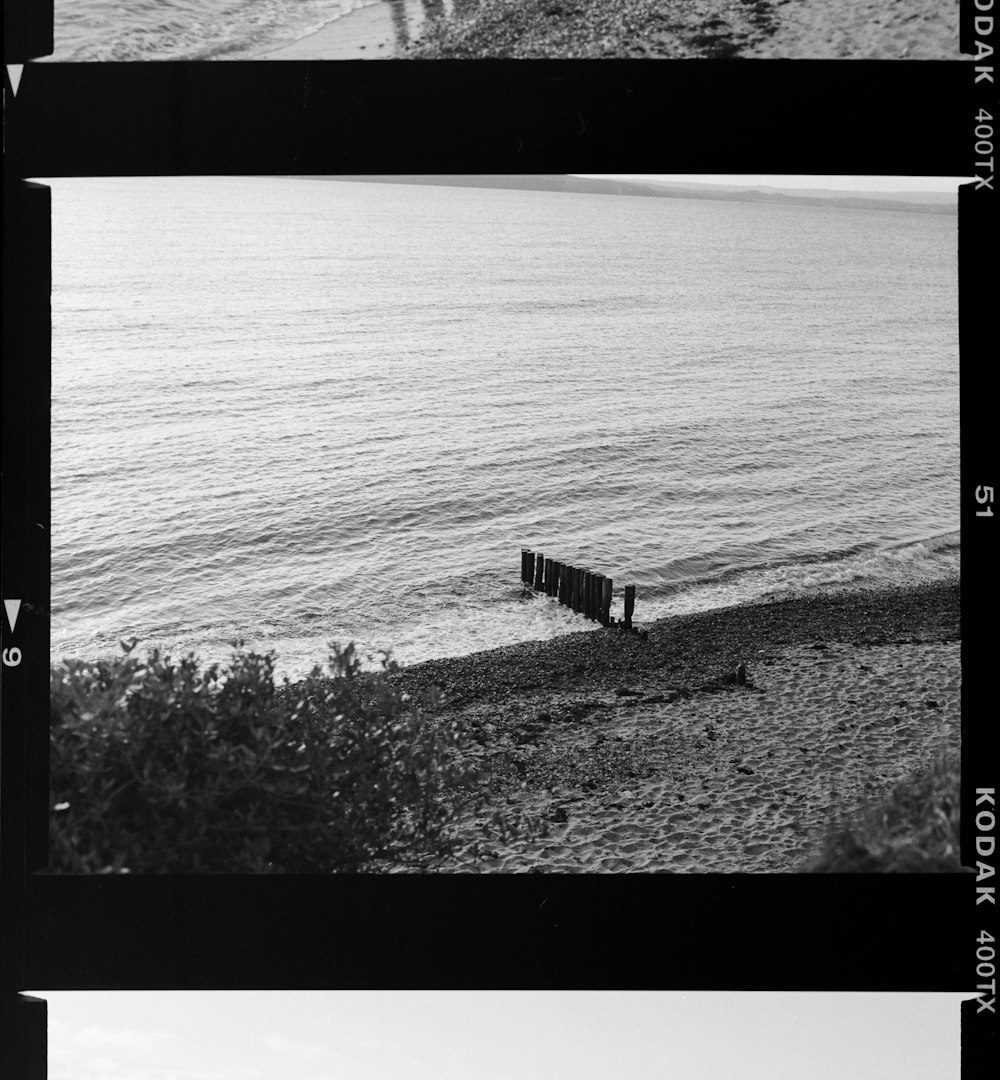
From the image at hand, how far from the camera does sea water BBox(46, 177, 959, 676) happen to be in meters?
2.09

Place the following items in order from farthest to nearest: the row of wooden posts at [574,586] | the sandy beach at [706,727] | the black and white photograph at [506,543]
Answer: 1. the row of wooden posts at [574,586]
2. the sandy beach at [706,727]
3. the black and white photograph at [506,543]

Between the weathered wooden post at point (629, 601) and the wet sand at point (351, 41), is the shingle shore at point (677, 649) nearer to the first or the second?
the weathered wooden post at point (629, 601)

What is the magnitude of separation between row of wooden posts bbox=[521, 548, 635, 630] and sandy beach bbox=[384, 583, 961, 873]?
0.18ft

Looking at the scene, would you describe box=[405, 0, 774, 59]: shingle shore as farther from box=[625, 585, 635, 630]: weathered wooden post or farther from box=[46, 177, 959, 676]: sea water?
box=[625, 585, 635, 630]: weathered wooden post

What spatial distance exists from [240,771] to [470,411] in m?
1.03

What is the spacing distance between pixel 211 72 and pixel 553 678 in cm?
147

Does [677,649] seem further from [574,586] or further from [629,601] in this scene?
[574,586]

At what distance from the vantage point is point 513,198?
222cm

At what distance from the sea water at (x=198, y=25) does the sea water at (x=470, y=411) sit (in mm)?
308

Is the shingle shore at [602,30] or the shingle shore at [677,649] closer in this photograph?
the shingle shore at [602,30]

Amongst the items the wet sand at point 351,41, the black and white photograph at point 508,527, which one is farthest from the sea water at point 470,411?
the wet sand at point 351,41

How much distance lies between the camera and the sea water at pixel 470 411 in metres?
2.09

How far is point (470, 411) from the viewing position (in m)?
2.27

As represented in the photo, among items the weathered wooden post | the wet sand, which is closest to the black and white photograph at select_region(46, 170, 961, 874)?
the weathered wooden post
